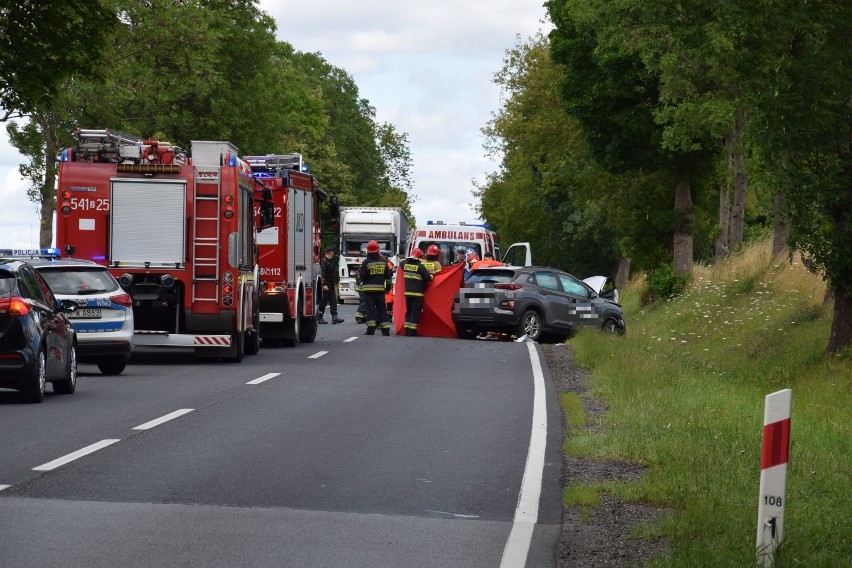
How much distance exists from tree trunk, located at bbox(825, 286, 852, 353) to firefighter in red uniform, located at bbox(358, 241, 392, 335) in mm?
12207

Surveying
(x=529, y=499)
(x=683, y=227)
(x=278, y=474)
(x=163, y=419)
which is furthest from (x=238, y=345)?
(x=683, y=227)

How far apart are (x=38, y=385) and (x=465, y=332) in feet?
54.1

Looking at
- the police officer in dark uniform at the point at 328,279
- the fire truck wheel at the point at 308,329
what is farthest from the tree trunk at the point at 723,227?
the fire truck wheel at the point at 308,329

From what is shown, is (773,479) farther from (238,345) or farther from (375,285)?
(375,285)

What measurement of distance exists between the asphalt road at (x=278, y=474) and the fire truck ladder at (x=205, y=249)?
305 cm

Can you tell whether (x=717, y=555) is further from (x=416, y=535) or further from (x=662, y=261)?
(x=662, y=261)

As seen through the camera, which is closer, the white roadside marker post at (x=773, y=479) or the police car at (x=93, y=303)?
the white roadside marker post at (x=773, y=479)

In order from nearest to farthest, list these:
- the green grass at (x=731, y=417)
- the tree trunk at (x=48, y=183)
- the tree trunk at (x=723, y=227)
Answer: the green grass at (x=731, y=417)
the tree trunk at (x=723, y=227)
the tree trunk at (x=48, y=183)

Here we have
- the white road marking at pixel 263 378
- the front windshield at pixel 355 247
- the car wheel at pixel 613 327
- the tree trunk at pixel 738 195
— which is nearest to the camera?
the white road marking at pixel 263 378

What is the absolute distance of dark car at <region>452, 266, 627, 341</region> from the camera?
1191 inches

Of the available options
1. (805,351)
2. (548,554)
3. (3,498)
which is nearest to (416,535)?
(548,554)

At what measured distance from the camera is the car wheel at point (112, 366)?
20.6 meters

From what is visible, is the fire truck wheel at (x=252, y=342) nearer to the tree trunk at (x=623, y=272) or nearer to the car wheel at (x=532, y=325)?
the car wheel at (x=532, y=325)

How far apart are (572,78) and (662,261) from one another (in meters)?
6.58
